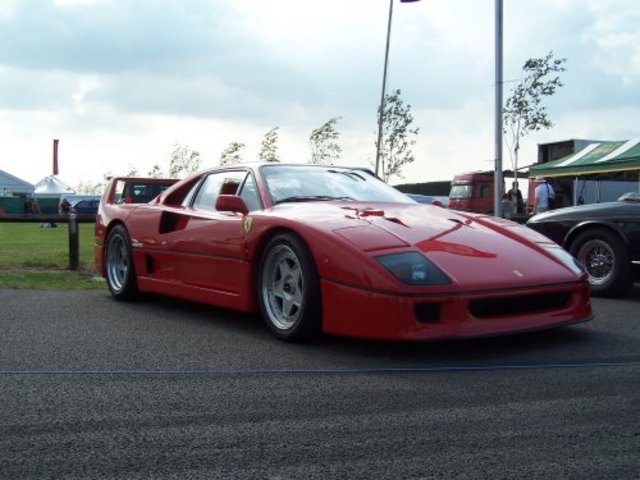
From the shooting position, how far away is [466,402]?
308cm

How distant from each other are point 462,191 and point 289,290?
2628 centimetres

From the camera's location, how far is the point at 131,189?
7367mm

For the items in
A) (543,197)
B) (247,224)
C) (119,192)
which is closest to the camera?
(247,224)

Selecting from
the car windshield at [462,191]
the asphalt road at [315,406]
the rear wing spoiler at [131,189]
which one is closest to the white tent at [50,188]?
the car windshield at [462,191]

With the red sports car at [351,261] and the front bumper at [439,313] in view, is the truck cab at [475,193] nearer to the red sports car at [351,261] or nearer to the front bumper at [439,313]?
the red sports car at [351,261]

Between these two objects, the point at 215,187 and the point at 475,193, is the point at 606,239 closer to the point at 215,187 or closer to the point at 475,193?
the point at 215,187

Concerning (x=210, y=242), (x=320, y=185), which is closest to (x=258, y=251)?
(x=210, y=242)

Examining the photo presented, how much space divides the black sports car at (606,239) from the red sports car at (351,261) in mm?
2026

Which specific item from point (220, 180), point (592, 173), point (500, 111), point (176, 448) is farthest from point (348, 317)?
point (592, 173)

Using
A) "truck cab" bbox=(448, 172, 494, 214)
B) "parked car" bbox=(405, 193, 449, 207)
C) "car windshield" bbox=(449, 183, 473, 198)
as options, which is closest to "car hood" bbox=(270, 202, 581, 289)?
"parked car" bbox=(405, 193, 449, 207)

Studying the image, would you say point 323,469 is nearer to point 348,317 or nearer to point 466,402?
point 466,402

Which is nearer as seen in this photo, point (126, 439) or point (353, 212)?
point (126, 439)

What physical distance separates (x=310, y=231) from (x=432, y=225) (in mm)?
792

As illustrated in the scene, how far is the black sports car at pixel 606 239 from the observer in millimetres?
6441
